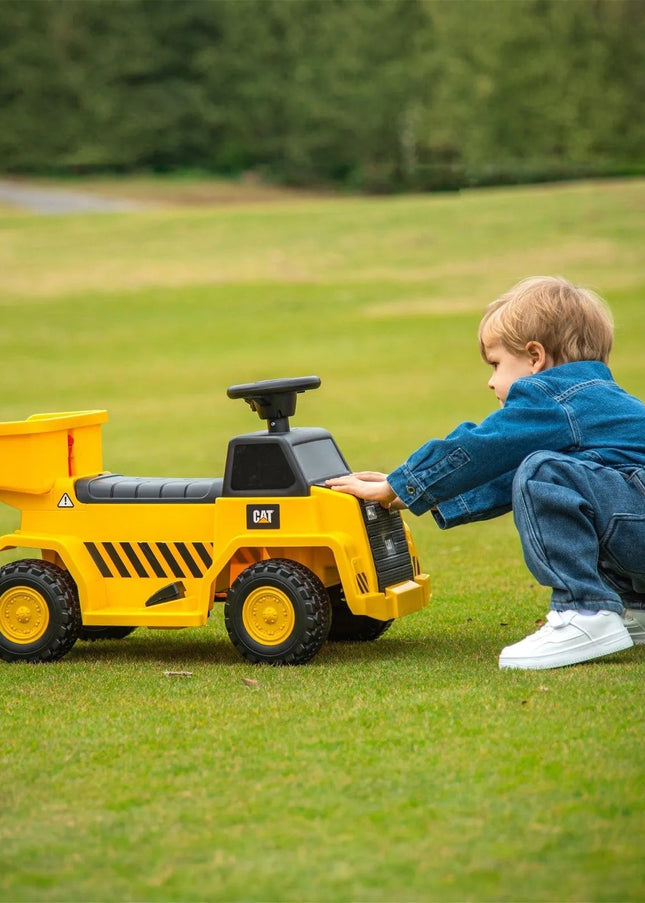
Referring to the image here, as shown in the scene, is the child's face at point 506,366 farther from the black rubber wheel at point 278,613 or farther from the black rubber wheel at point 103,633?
the black rubber wheel at point 103,633

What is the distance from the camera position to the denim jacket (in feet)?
14.3

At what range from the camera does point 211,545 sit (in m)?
4.64

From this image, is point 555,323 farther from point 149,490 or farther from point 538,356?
point 149,490

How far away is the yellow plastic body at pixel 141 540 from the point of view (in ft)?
14.9

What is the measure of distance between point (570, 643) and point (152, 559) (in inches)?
58.2

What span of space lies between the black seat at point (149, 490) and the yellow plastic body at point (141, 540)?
0.02 meters

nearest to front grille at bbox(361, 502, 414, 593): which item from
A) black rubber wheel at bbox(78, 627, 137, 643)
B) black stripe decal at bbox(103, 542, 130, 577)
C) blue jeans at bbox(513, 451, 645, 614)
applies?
blue jeans at bbox(513, 451, 645, 614)

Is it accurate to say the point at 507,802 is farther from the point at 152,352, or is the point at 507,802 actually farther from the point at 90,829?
the point at 152,352

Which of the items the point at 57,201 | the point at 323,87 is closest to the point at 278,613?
the point at 57,201

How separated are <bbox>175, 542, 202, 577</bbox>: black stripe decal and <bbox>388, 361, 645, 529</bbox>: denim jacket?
0.77 metres

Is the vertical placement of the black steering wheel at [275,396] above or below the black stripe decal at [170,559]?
above

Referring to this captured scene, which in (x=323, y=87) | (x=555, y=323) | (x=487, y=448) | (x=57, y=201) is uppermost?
(x=323, y=87)

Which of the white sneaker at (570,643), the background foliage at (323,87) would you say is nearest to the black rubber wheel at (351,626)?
the white sneaker at (570,643)

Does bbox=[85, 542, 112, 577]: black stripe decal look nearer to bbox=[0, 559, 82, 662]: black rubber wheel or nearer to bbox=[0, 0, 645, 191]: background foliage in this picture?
bbox=[0, 559, 82, 662]: black rubber wheel
